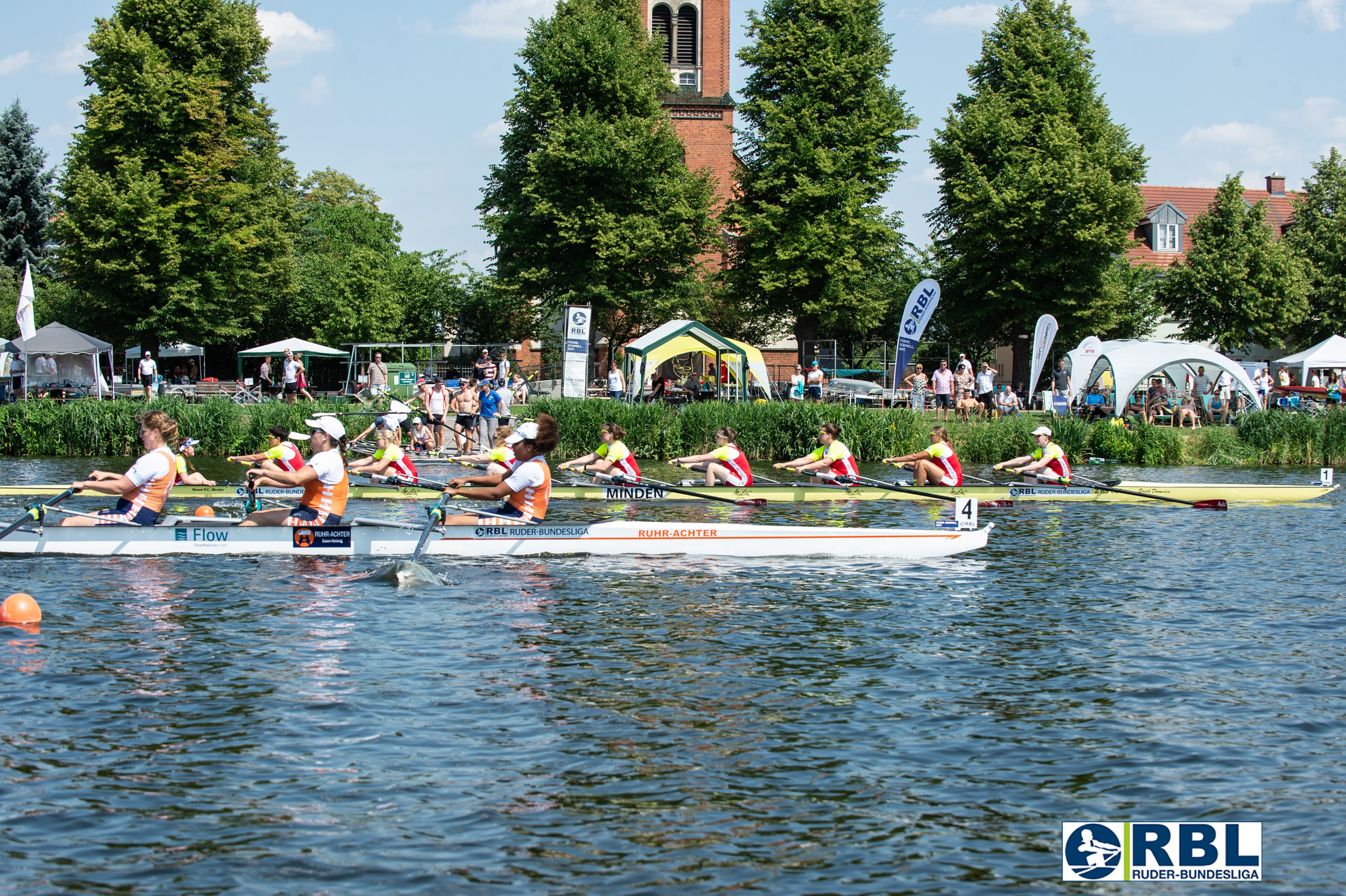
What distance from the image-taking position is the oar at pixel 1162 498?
19.8m

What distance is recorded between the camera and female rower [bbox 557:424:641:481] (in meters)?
19.3

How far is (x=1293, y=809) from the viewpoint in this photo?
22.9 feet

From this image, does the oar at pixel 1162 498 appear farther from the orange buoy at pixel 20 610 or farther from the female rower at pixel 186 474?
the orange buoy at pixel 20 610

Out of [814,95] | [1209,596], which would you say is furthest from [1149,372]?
[1209,596]

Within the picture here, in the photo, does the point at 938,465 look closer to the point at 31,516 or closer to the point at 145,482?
the point at 145,482

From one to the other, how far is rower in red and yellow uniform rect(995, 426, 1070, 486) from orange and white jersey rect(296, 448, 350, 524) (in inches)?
472

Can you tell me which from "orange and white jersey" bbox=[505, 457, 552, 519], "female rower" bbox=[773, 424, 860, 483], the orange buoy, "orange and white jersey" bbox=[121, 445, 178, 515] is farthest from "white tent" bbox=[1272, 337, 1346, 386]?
the orange buoy

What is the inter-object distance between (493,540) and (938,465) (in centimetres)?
887

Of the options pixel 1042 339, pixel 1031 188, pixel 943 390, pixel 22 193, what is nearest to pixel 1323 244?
pixel 1031 188

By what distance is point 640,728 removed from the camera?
27.1 feet

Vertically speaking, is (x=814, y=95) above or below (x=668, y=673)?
above

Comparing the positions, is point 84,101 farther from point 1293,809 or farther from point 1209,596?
point 1293,809

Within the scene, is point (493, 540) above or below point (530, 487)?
below

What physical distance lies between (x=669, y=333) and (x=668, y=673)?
947 inches
